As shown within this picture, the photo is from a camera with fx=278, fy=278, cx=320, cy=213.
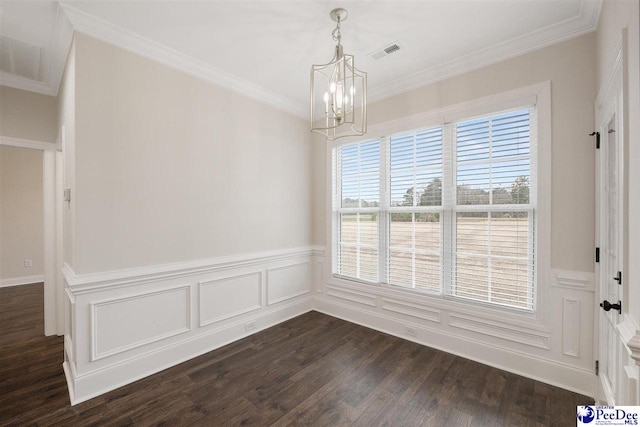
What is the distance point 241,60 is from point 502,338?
12.2ft

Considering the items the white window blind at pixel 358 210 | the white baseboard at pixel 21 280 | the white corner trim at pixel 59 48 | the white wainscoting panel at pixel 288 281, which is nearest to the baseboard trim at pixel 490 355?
the white window blind at pixel 358 210

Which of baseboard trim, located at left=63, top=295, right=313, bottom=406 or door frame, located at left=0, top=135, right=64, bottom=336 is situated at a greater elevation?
door frame, located at left=0, top=135, right=64, bottom=336

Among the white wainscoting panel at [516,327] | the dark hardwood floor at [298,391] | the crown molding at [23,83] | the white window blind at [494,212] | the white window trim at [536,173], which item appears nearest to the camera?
the dark hardwood floor at [298,391]

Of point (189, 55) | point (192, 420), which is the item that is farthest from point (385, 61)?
point (192, 420)

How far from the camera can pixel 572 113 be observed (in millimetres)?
2275

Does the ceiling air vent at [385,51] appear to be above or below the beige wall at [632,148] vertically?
above

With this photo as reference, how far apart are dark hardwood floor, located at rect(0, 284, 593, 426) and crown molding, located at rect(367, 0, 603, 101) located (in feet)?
9.52

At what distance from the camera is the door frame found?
3182 millimetres

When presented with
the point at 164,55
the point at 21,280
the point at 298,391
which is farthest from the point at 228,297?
the point at 21,280

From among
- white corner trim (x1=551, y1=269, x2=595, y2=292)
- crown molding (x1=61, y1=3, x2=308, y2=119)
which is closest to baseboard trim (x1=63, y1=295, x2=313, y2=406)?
crown molding (x1=61, y1=3, x2=308, y2=119)

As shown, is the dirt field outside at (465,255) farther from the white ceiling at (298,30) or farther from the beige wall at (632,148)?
the white ceiling at (298,30)

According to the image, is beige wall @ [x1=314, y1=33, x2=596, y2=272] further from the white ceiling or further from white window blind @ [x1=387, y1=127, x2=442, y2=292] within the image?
white window blind @ [x1=387, y1=127, x2=442, y2=292]

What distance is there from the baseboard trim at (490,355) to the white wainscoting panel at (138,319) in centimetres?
208

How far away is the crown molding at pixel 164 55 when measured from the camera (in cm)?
218
